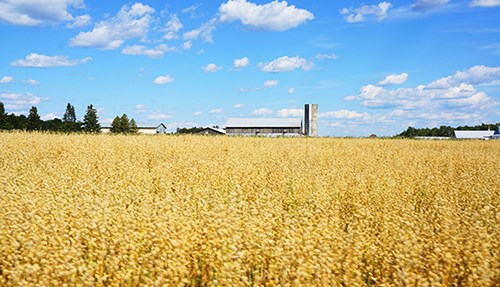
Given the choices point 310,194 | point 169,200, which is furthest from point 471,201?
point 169,200

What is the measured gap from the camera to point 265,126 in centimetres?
6525

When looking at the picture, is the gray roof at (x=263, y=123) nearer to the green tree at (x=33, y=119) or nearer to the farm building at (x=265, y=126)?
the farm building at (x=265, y=126)

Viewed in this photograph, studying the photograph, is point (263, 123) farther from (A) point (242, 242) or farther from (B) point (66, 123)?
(A) point (242, 242)

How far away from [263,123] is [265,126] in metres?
1.04

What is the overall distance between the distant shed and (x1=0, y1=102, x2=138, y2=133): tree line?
17.5 meters

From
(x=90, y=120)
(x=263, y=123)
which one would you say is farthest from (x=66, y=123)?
(x=263, y=123)

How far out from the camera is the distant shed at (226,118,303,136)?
6475cm

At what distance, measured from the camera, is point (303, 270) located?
3152 millimetres

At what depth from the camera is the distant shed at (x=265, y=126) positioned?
6475cm

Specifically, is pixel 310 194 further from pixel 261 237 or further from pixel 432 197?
pixel 261 237

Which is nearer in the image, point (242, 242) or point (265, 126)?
point (242, 242)

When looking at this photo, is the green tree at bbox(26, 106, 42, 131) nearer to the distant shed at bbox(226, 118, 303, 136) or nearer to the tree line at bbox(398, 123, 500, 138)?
the distant shed at bbox(226, 118, 303, 136)

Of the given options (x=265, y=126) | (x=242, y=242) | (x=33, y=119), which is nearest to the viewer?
(x=242, y=242)

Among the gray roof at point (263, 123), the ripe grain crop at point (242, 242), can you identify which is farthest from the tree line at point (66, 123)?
the ripe grain crop at point (242, 242)
